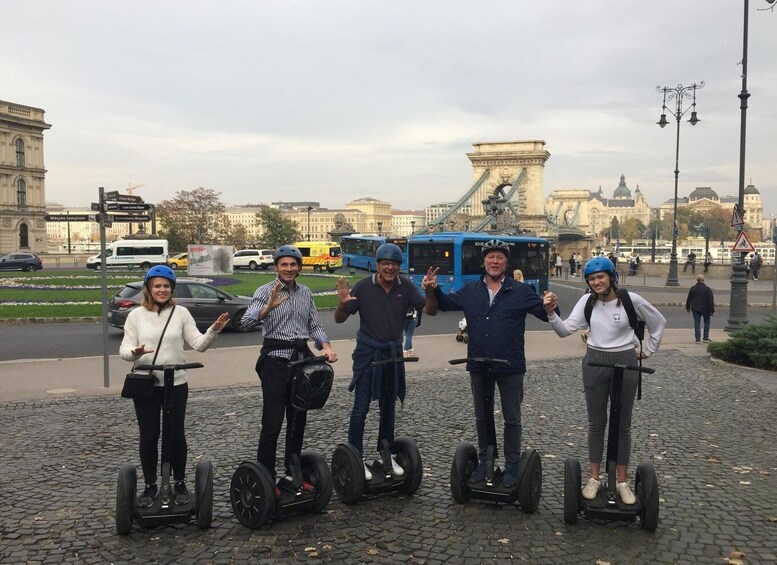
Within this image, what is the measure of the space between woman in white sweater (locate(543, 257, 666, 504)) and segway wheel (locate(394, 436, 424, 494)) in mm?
1210

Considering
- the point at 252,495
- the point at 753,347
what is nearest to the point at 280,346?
the point at 252,495

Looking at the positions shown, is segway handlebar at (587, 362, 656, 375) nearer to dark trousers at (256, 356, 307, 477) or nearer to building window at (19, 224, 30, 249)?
dark trousers at (256, 356, 307, 477)

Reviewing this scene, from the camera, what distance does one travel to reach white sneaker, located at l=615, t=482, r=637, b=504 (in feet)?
14.7

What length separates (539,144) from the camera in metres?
82.1

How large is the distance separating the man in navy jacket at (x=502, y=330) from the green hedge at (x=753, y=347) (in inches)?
297

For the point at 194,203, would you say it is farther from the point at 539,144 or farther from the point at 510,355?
the point at 510,355

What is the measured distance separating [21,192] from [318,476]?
236 feet

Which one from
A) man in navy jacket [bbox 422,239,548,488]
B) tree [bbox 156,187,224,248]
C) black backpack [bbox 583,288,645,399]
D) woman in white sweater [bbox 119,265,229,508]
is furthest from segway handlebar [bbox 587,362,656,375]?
tree [bbox 156,187,224,248]

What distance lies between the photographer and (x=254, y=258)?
50.3 meters

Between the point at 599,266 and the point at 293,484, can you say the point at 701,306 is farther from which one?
the point at 293,484

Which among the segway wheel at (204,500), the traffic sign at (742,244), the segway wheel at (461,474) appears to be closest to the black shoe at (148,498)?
the segway wheel at (204,500)

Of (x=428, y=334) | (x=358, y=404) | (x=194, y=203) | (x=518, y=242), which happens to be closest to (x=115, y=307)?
(x=428, y=334)

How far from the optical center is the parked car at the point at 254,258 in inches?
1969

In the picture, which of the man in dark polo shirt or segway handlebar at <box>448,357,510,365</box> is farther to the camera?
the man in dark polo shirt
